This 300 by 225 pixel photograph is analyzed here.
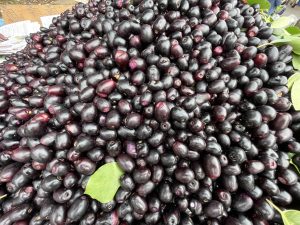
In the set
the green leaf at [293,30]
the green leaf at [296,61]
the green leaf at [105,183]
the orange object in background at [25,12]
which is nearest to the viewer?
the green leaf at [105,183]

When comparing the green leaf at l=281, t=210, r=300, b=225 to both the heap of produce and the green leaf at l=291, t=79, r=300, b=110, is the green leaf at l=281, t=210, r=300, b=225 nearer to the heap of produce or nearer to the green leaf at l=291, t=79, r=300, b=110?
the heap of produce

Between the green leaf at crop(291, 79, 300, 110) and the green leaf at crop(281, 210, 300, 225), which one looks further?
the green leaf at crop(291, 79, 300, 110)

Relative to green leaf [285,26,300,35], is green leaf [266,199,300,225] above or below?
below

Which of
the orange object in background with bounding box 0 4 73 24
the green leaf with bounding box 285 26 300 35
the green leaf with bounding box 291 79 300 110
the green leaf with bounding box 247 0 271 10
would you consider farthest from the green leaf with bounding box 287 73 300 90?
the orange object in background with bounding box 0 4 73 24

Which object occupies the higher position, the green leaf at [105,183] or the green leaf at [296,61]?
the green leaf at [296,61]

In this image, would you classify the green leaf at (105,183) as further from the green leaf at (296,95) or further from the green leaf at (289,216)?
the green leaf at (296,95)

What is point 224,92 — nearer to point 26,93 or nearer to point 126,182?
point 126,182

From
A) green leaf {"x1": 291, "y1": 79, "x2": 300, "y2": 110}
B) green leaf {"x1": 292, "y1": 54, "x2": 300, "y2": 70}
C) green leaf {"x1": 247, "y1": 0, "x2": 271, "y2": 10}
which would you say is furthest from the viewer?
green leaf {"x1": 247, "y1": 0, "x2": 271, "y2": 10}

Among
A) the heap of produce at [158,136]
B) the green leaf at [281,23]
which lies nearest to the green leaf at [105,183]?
the heap of produce at [158,136]

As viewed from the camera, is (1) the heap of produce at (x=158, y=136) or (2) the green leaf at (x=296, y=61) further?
(2) the green leaf at (x=296, y=61)
